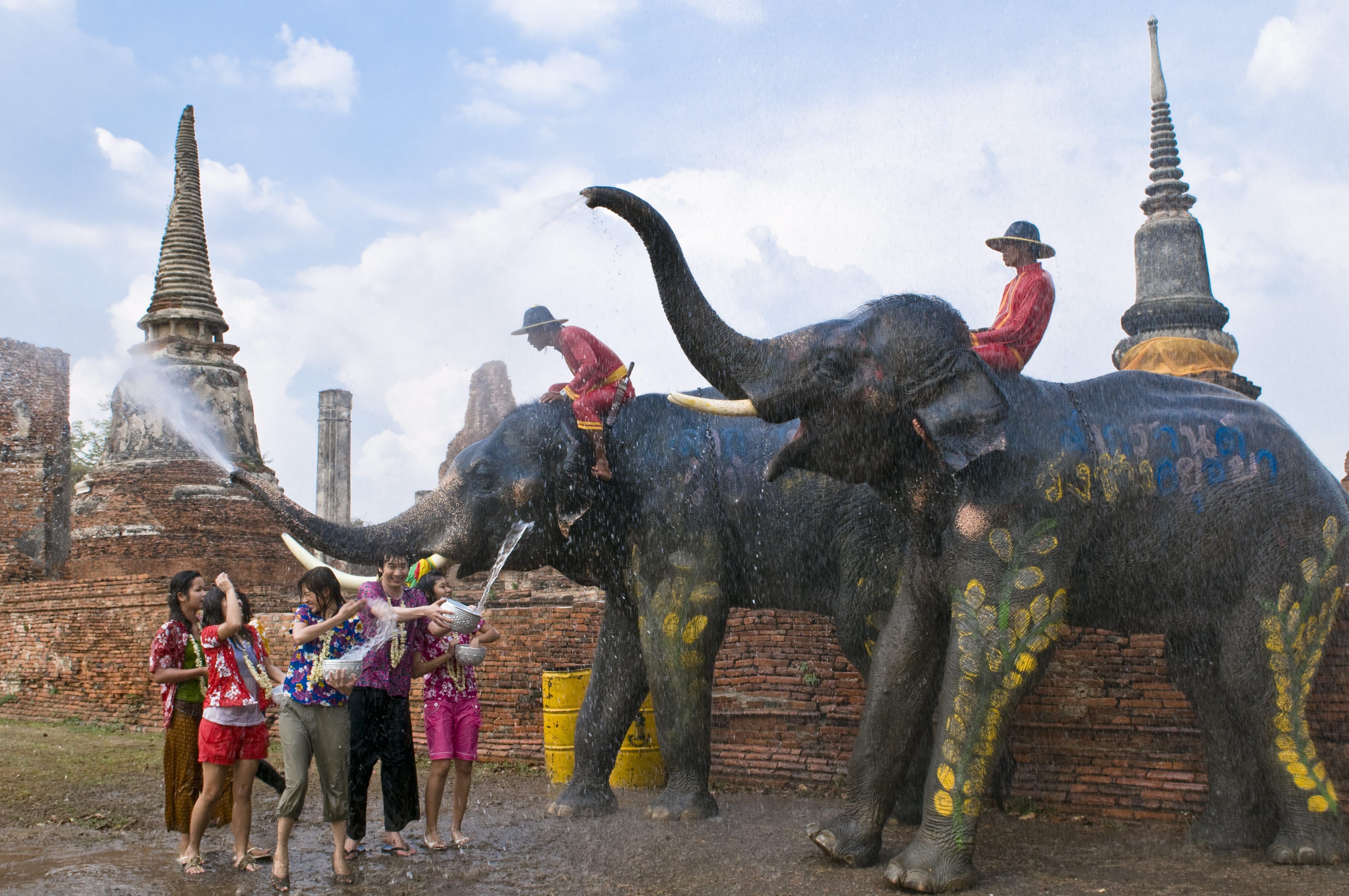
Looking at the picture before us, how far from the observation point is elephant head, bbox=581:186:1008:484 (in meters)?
4.86

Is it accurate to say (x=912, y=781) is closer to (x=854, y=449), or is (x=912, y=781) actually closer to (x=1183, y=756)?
(x=1183, y=756)

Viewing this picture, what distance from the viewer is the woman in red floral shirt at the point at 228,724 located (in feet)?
17.8

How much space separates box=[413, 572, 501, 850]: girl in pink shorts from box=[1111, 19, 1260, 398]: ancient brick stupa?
9.03m

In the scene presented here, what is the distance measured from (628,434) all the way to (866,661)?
1.87 metres

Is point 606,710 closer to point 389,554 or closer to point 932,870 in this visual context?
point 389,554

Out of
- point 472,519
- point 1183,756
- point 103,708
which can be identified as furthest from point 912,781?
point 103,708

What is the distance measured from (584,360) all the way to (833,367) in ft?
7.59

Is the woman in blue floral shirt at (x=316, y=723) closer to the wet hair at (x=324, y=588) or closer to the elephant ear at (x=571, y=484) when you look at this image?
the wet hair at (x=324, y=588)

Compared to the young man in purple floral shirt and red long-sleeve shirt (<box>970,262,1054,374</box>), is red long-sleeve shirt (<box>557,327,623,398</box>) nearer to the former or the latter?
the young man in purple floral shirt

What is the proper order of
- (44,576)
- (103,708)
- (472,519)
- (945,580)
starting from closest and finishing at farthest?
(945,580)
(472,519)
(103,708)
(44,576)

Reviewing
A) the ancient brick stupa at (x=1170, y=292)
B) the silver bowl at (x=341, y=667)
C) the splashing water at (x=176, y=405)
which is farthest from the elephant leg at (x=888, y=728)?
the splashing water at (x=176, y=405)

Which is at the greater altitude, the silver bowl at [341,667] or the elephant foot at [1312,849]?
the silver bowl at [341,667]

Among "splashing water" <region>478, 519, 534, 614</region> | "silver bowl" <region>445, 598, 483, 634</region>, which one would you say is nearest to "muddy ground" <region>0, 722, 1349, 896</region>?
"silver bowl" <region>445, 598, 483, 634</region>

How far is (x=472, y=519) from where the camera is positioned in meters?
6.81
